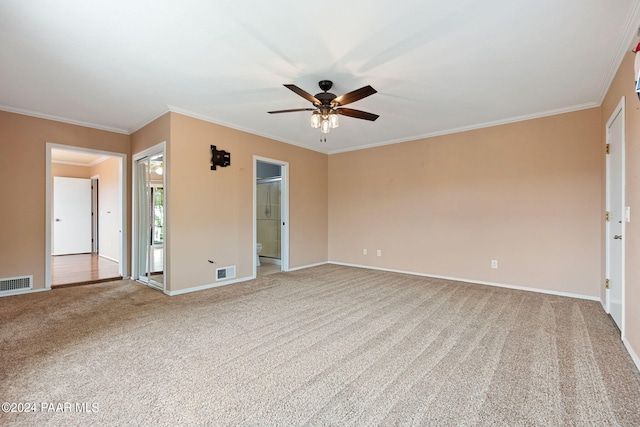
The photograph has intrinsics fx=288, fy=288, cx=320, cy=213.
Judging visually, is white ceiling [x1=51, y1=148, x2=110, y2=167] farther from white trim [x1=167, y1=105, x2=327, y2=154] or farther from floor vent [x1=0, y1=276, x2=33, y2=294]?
white trim [x1=167, y1=105, x2=327, y2=154]

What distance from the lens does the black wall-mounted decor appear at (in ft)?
14.0

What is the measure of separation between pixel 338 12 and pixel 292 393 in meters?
2.50

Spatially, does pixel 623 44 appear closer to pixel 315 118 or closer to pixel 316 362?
pixel 315 118

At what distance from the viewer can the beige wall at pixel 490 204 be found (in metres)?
3.73

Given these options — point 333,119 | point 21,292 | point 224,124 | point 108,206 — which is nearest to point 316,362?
point 333,119

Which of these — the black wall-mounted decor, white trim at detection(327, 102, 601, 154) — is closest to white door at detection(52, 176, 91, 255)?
the black wall-mounted decor

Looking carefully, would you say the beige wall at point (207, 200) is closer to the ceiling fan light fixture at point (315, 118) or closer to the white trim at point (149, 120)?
the white trim at point (149, 120)

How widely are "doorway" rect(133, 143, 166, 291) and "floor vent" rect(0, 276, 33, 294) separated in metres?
1.24

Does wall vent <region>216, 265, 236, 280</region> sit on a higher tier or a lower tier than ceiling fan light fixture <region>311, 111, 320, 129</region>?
lower

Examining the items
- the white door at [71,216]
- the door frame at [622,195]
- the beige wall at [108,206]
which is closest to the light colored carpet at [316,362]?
the door frame at [622,195]

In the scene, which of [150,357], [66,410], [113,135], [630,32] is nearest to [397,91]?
[630,32]

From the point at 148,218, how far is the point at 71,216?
4.38 meters

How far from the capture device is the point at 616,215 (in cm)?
292

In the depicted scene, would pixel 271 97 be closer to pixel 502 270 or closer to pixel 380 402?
pixel 380 402
